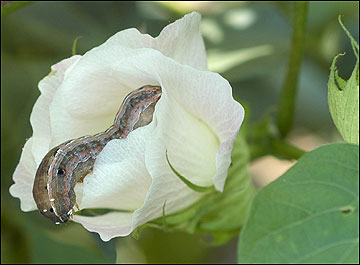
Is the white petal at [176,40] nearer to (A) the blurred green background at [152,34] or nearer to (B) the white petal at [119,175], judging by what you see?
(B) the white petal at [119,175]

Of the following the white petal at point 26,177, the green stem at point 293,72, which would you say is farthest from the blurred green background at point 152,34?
the white petal at point 26,177

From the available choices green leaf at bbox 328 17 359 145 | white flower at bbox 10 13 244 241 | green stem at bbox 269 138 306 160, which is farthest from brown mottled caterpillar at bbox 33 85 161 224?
green stem at bbox 269 138 306 160

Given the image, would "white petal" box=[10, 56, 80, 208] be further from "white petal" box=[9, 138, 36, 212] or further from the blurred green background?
the blurred green background

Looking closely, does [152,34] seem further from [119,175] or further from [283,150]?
[119,175]

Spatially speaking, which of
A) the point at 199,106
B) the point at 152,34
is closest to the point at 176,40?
the point at 199,106

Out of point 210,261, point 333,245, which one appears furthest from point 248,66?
point 333,245
